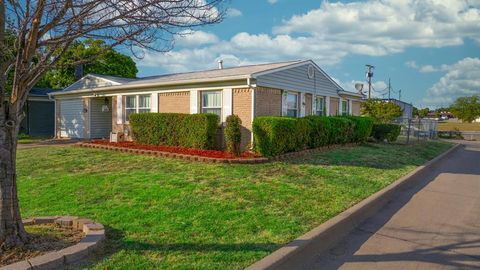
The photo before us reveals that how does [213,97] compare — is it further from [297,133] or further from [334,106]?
[334,106]

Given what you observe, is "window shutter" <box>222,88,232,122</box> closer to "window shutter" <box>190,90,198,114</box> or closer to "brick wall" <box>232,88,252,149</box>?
"brick wall" <box>232,88,252,149</box>

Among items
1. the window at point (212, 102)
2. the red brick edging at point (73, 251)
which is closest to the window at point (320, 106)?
the window at point (212, 102)

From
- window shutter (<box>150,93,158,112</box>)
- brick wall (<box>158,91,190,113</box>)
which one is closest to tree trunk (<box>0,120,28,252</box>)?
brick wall (<box>158,91,190,113</box>)

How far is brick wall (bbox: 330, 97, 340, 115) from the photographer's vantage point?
19547 mm

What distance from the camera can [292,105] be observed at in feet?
52.3

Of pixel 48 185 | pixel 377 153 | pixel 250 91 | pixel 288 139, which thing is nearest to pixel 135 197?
pixel 48 185

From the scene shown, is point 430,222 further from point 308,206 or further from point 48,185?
point 48,185

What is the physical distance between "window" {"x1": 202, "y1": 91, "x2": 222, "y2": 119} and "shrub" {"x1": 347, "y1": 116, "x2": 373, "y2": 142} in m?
6.59

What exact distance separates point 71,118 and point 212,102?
37.0ft

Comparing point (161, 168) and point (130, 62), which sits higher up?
point (130, 62)

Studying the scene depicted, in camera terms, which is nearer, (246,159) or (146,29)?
(146,29)

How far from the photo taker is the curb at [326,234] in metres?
4.15

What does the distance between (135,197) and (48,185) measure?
2479mm

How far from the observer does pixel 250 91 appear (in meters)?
13.3
